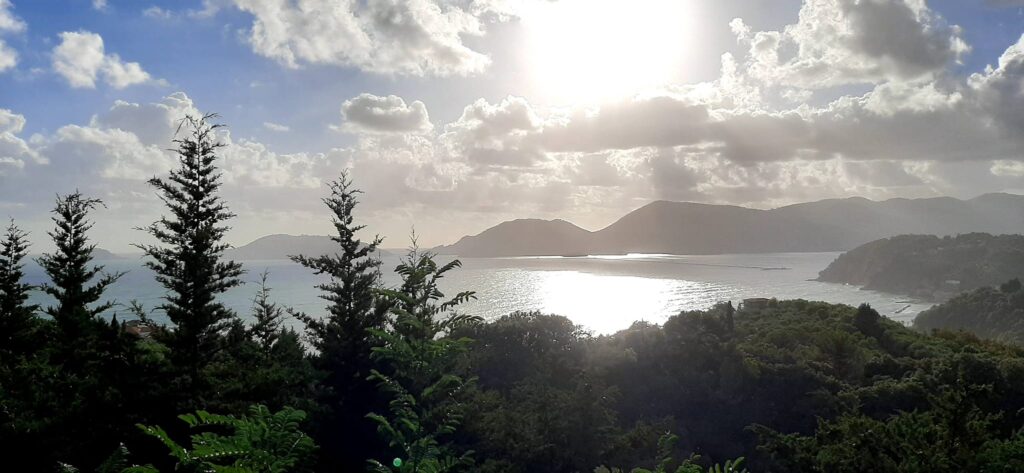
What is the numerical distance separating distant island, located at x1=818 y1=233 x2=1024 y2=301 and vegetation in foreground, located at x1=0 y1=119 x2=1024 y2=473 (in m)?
153

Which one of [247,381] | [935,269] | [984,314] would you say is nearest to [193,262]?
[247,381]

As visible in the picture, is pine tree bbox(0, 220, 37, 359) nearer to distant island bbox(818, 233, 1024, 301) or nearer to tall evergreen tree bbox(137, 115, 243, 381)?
tall evergreen tree bbox(137, 115, 243, 381)

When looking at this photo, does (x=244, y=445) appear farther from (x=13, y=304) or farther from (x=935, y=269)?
(x=935, y=269)

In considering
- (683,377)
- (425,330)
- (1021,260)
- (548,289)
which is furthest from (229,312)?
(1021,260)

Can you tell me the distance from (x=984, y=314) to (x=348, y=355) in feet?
426

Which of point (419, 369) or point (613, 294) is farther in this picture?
point (613, 294)

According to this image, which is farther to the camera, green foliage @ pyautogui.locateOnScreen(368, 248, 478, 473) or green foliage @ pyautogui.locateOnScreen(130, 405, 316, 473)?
green foliage @ pyautogui.locateOnScreen(368, 248, 478, 473)

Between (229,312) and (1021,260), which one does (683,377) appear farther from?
(1021,260)

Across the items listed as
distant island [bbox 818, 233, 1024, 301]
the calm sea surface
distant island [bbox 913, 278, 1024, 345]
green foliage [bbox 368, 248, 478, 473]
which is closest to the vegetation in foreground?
green foliage [bbox 368, 248, 478, 473]

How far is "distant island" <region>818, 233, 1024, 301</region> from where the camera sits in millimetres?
167875

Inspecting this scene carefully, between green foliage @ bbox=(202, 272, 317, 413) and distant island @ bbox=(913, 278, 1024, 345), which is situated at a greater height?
green foliage @ bbox=(202, 272, 317, 413)

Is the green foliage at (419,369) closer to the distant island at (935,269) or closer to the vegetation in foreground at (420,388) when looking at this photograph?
the vegetation in foreground at (420,388)

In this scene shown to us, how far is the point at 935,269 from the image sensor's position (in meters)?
176

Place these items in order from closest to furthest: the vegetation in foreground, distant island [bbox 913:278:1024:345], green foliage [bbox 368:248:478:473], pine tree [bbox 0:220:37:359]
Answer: green foliage [bbox 368:248:478:473] → the vegetation in foreground → pine tree [bbox 0:220:37:359] → distant island [bbox 913:278:1024:345]
